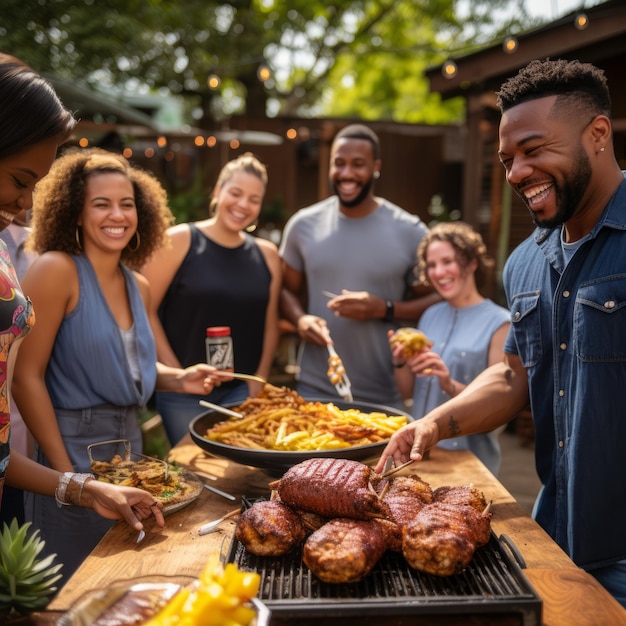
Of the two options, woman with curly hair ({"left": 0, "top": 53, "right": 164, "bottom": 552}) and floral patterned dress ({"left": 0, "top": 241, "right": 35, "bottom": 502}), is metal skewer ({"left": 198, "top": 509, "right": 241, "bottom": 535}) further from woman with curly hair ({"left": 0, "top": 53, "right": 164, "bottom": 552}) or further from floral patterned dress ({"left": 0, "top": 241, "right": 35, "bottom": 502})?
floral patterned dress ({"left": 0, "top": 241, "right": 35, "bottom": 502})

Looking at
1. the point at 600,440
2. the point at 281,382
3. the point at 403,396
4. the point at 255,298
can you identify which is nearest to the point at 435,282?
the point at 403,396

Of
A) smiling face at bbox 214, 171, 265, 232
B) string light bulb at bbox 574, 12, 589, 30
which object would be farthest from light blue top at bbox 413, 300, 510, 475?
string light bulb at bbox 574, 12, 589, 30

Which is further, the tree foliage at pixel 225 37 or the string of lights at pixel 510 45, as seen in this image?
the tree foliage at pixel 225 37

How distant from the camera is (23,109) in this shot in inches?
86.9

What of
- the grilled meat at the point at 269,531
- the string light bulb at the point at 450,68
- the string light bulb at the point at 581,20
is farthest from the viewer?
the string light bulb at the point at 450,68

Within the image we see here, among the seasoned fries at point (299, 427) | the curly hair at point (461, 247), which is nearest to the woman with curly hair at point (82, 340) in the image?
the seasoned fries at point (299, 427)

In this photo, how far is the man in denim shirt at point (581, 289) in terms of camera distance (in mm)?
2467

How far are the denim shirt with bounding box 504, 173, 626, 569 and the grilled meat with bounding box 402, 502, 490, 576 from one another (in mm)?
612

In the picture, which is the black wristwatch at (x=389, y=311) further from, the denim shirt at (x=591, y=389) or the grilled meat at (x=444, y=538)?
the grilled meat at (x=444, y=538)

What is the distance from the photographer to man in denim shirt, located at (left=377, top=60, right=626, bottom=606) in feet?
8.09

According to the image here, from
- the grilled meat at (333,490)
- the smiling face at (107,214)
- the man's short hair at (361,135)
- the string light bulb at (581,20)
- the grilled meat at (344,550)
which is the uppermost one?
the string light bulb at (581,20)

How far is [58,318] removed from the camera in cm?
338

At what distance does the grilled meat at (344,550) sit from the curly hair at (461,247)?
2.82 metres

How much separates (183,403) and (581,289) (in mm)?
2877
